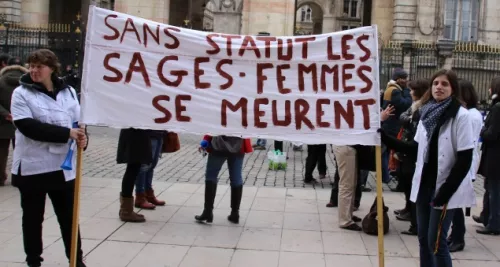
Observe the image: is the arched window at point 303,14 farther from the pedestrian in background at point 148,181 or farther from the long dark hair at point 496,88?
the long dark hair at point 496,88

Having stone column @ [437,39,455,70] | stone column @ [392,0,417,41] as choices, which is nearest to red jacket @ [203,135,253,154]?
stone column @ [437,39,455,70]

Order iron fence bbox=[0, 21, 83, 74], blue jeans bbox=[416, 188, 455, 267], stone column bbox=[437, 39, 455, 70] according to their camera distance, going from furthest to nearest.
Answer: stone column bbox=[437, 39, 455, 70]
iron fence bbox=[0, 21, 83, 74]
blue jeans bbox=[416, 188, 455, 267]

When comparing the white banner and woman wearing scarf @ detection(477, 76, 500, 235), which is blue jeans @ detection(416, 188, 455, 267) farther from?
woman wearing scarf @ detection(477, 76, 500, 235)

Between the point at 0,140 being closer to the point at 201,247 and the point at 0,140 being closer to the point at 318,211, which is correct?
the point at 201,247

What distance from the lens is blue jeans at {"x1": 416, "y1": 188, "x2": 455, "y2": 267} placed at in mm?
4500

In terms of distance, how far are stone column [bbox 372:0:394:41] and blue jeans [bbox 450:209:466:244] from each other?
26072 mm

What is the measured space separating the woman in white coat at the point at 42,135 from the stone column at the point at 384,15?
92.7 ft

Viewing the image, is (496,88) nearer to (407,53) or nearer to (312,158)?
(312,158)

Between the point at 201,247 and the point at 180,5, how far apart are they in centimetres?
3273

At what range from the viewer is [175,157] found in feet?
42.5

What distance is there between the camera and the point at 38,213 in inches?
194

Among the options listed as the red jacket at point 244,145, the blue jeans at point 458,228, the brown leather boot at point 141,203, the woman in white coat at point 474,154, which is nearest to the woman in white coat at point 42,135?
the red jacket at point 244,145

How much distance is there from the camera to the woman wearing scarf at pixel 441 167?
14.4 feet

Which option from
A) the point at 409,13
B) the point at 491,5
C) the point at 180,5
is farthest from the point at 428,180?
the point at 180,5
